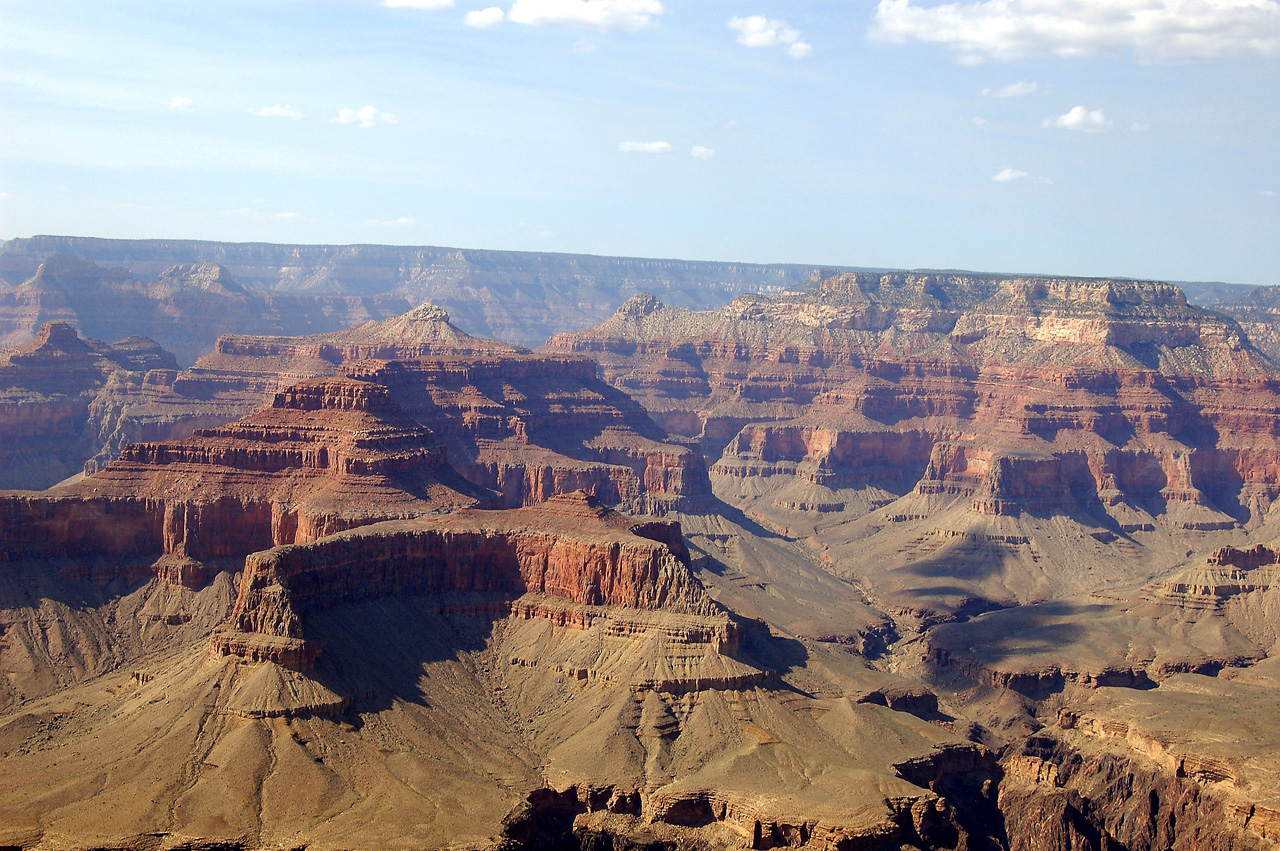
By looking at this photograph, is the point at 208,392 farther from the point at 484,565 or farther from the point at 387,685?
the point at 387,685

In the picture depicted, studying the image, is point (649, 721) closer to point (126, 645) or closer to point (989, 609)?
point (126, 645)

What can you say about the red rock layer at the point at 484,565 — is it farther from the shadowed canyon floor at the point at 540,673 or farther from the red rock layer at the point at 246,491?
the red rock layer at the point at 246,491

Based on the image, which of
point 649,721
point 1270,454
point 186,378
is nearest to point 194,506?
point 649,721

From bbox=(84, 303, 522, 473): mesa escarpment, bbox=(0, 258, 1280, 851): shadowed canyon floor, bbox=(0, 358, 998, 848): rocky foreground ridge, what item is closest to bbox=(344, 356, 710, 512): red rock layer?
bbox=(0, 258, 1280, 851): shadowed canyon floor

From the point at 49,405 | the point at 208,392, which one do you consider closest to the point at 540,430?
the point at 208,392

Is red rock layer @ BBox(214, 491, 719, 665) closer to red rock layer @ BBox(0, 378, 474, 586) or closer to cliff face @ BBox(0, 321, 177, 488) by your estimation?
red rock layer @ BBox(0, 378, 474, 586)
